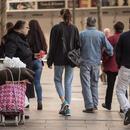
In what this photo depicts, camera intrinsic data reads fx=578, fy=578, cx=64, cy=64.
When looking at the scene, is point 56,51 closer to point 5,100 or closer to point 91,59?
point 91,59

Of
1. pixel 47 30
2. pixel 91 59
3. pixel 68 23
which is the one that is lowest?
pixel 47 30

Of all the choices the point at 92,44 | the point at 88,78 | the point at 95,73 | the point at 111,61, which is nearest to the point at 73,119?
the point at 88,78

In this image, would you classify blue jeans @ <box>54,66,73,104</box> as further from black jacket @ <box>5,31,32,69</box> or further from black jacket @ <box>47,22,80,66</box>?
black jacket @ <box>5,31,32,69</box>

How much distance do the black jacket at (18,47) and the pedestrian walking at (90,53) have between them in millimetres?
1227

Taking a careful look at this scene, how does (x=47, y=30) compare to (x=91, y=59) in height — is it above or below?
below

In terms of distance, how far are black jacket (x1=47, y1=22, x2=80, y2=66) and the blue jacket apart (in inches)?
13.3

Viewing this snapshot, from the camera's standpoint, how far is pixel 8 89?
10.4 m

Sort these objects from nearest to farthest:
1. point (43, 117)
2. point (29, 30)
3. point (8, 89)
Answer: point (8, 89) → point (43, 117) → point (29, 30)

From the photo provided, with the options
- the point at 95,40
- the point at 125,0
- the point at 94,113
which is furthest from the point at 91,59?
the point at 125,0

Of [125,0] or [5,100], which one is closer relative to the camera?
[5,100]

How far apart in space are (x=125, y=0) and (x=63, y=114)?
22.9 m

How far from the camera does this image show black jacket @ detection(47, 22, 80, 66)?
11555mm

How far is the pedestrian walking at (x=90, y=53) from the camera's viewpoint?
11984 millimetres

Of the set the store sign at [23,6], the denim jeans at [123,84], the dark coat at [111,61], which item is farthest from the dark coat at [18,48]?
the store sign at [23,6]
